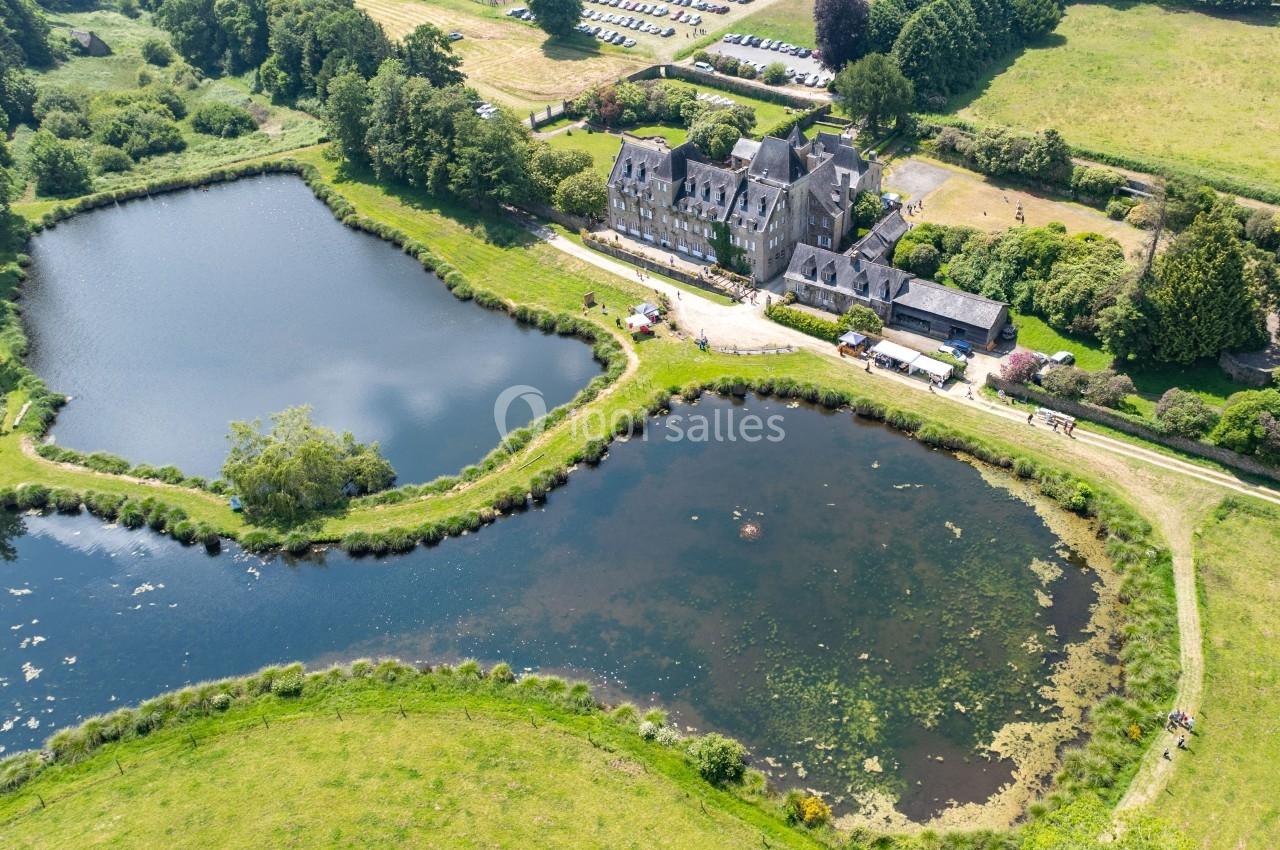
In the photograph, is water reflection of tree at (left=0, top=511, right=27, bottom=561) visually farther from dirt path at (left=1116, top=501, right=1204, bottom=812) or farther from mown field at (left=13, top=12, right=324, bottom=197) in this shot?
dirt path at (left=1116, top=501, right=1204, bottom=812)

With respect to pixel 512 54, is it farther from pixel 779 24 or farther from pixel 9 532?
pixel 9 532

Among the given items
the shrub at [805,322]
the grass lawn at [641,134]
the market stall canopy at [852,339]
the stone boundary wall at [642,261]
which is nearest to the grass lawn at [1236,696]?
→ the market stall canopy at [852,339]

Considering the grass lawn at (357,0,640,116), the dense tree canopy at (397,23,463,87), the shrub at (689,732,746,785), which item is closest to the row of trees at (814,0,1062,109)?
the grass lawn at (357,0,640,116)

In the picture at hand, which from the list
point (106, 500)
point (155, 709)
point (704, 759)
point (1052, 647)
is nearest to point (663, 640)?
point (704, 759)

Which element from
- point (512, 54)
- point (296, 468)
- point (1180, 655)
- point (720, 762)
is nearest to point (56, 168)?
point (512, 54)

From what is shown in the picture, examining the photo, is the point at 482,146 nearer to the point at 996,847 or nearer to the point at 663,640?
the point at 663,640
